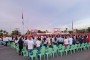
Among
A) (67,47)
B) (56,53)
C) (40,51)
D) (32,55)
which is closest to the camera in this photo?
(32,55)

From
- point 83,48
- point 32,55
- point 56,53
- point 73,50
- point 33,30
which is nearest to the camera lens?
point 32,55

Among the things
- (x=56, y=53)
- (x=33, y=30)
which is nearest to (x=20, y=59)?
(x=56, y=53)

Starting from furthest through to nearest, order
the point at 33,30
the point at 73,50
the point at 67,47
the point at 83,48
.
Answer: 1. the point at 33,30
2. the point at 83,48
3. the point at 73,50
4. the point at 67,47

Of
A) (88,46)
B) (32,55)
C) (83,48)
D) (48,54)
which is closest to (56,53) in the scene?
(48,54)

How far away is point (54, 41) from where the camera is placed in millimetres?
25312

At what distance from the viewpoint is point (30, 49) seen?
597 inches

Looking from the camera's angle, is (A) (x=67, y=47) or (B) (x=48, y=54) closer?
(B) (x=48, y=54)

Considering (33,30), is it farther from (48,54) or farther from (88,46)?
(48,54)

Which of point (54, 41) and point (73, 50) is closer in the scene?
point (73, 50)

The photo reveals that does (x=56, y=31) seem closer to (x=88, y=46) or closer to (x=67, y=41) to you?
(x=88, y=46)

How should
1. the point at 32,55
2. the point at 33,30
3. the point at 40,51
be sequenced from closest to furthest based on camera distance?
the point at 32,55 → the point at 40,51 → the point at 33,30

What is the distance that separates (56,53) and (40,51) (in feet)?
9.65

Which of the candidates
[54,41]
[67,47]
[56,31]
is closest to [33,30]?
[56,31]

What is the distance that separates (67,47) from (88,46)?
620cm
